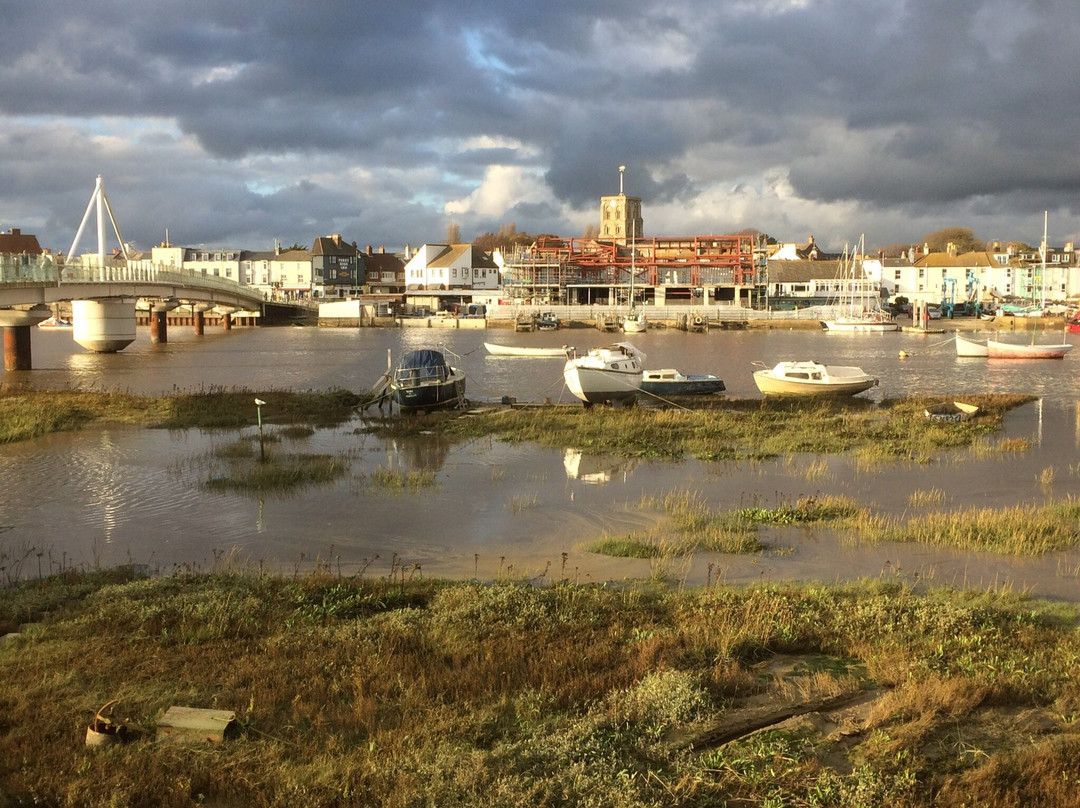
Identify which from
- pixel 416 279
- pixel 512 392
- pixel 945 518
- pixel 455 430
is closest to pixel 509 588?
pixel 945 518

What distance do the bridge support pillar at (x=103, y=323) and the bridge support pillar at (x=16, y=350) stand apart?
12497 millimetres

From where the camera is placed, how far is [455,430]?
29906mm

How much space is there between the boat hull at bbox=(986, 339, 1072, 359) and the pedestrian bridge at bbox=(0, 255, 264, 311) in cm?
5752

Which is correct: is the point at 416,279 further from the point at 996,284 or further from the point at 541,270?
the point at 996,284

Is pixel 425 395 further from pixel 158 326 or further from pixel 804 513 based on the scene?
pixel 158 326

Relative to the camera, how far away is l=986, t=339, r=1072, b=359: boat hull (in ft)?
203

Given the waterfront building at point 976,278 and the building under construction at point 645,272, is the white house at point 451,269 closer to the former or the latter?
the building under construction at point 645,272

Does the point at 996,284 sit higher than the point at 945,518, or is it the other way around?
the point at 996,284

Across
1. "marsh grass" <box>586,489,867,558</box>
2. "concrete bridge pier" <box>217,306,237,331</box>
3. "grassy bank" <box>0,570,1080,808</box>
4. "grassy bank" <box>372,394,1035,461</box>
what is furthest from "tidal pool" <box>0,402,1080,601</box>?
"concrete bridge pier" <box>217,306,237,331</box>

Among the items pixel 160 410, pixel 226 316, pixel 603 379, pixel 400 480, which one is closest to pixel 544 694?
pixel 400 480

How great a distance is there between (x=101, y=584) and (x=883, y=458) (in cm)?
1923

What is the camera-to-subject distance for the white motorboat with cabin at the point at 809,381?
122 ft

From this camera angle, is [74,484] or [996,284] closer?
[74,484]

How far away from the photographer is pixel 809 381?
3741 centimetres
